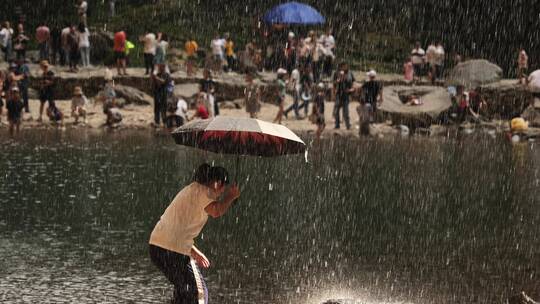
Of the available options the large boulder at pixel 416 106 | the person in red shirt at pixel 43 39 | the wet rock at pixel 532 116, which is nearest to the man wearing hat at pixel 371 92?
the large boulder at pixel 416 106

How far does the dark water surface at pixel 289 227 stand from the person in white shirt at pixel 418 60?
13926 millimetres

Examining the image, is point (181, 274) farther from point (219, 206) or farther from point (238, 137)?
point (238, 137)

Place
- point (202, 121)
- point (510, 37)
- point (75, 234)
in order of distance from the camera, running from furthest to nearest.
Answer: point (510, 37), point (75, 234), point (202, 121)

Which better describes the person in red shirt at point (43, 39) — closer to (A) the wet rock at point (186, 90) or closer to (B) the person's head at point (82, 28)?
(B) the person's head at point (82, 28)

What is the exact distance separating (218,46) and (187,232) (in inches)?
1202

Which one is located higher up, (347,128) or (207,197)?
(207,197)

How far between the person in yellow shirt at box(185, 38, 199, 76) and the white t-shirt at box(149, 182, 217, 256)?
99.5 ft

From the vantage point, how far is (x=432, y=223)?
17.5 m

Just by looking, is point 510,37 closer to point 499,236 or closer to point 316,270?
point 499,236

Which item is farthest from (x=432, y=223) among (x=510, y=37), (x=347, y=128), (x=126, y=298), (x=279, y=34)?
(x=510, y=37)

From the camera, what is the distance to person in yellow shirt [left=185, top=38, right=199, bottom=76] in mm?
39562

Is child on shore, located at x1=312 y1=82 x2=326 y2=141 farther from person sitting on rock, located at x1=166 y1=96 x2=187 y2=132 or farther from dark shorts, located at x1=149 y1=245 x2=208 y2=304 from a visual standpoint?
dark shorts, located at x1=149 y1=245 x2=208 y2=304

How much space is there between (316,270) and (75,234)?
3493 mm

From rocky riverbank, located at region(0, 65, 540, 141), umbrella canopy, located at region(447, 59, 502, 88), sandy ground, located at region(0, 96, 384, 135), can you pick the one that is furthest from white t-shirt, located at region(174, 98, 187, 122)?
umbrella canopy, located at region(447, 59, 502, 88)
